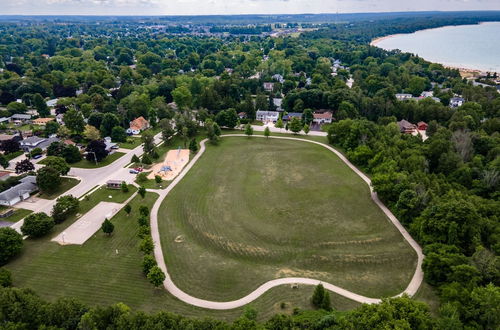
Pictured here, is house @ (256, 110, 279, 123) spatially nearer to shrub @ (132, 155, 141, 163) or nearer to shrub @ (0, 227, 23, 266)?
shrub @ (132, 155, 141, 163)

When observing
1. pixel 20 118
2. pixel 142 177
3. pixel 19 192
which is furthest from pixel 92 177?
pixel 20 118

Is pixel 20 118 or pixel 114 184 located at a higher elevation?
pixel 20 118

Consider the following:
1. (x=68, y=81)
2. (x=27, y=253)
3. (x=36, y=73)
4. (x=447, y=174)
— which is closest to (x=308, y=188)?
(x=447, y=174)

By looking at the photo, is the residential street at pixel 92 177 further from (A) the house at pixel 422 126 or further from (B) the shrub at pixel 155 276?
(A) the house at pixel 422 126

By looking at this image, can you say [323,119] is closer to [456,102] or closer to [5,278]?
[456,102]

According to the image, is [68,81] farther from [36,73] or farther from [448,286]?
[448,286]

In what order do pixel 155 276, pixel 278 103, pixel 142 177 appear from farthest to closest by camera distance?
pixel 278 103
pixel 142 177
pixel 155 276
